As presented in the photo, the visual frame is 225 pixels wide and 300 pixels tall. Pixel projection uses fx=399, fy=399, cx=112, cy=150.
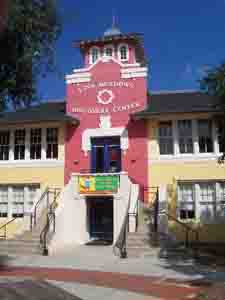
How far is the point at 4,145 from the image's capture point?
23922mm

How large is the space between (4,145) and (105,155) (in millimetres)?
6204

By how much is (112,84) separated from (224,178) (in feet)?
27.0

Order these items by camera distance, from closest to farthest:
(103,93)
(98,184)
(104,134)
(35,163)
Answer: (98,184) < (104,134) < (35,163) < (103,93)

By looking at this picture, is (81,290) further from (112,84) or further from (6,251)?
A: (112,84)

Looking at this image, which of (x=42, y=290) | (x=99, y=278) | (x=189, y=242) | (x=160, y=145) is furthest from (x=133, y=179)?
(x=42, y=290)

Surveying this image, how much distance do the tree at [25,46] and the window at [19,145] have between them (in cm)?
1017

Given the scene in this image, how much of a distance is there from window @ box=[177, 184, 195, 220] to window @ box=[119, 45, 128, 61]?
928cm

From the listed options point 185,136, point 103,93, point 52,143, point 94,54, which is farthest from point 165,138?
point 94,54

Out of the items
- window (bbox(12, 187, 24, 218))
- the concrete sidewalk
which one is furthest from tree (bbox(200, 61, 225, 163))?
window (bbox(12, 187, 24, 218))

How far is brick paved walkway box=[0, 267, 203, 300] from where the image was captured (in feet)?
33.6

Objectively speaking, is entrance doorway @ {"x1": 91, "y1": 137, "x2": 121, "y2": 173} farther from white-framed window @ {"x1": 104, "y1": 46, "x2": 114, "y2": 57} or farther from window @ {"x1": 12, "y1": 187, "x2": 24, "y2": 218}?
white-framed window @ {"x1": 104, "y1": 46, "x2": 114, "y2": 57}

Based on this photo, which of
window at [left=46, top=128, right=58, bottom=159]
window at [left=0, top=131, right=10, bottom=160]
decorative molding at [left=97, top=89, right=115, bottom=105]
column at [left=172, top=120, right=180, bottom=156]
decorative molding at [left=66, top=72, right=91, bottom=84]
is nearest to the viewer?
column at [left=172, top=120, right=180, bottom=156]

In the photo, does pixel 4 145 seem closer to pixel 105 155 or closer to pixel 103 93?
pixel 105 155

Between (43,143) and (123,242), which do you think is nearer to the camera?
(123,242)
